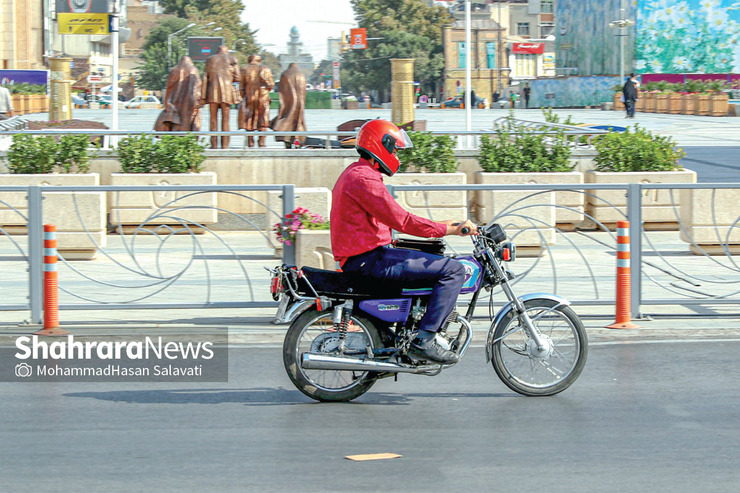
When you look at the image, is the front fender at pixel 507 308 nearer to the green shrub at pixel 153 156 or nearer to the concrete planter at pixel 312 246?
the concrete planter at pixel 312 246

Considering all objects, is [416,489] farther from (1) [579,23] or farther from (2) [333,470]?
(1) [579,23]

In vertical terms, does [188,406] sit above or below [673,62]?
A: below

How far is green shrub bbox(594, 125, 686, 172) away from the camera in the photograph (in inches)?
663

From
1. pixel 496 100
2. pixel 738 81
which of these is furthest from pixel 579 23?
pixel 738 81

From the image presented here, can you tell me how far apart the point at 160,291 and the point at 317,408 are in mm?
3640

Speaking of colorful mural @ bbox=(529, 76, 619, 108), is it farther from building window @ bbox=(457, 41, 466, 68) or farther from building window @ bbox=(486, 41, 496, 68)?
building window @ bbox=(457, 41, 466, 68)

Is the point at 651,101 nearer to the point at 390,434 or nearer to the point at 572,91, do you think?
the point at 572,91

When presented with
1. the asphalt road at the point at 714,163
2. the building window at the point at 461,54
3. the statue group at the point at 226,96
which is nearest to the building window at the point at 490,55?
the building window at the point at 461,54

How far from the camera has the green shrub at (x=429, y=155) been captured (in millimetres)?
16828

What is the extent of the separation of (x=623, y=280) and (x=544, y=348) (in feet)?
8.97

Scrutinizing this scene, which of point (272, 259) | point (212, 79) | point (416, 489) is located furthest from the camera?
point (212, 79)

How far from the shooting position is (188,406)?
23.0 feet

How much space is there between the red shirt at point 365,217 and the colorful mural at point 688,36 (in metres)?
72.8

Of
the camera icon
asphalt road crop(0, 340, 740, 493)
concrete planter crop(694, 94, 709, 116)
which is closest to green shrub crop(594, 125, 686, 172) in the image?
asphalt road crop(0, 340, 740, 493)
